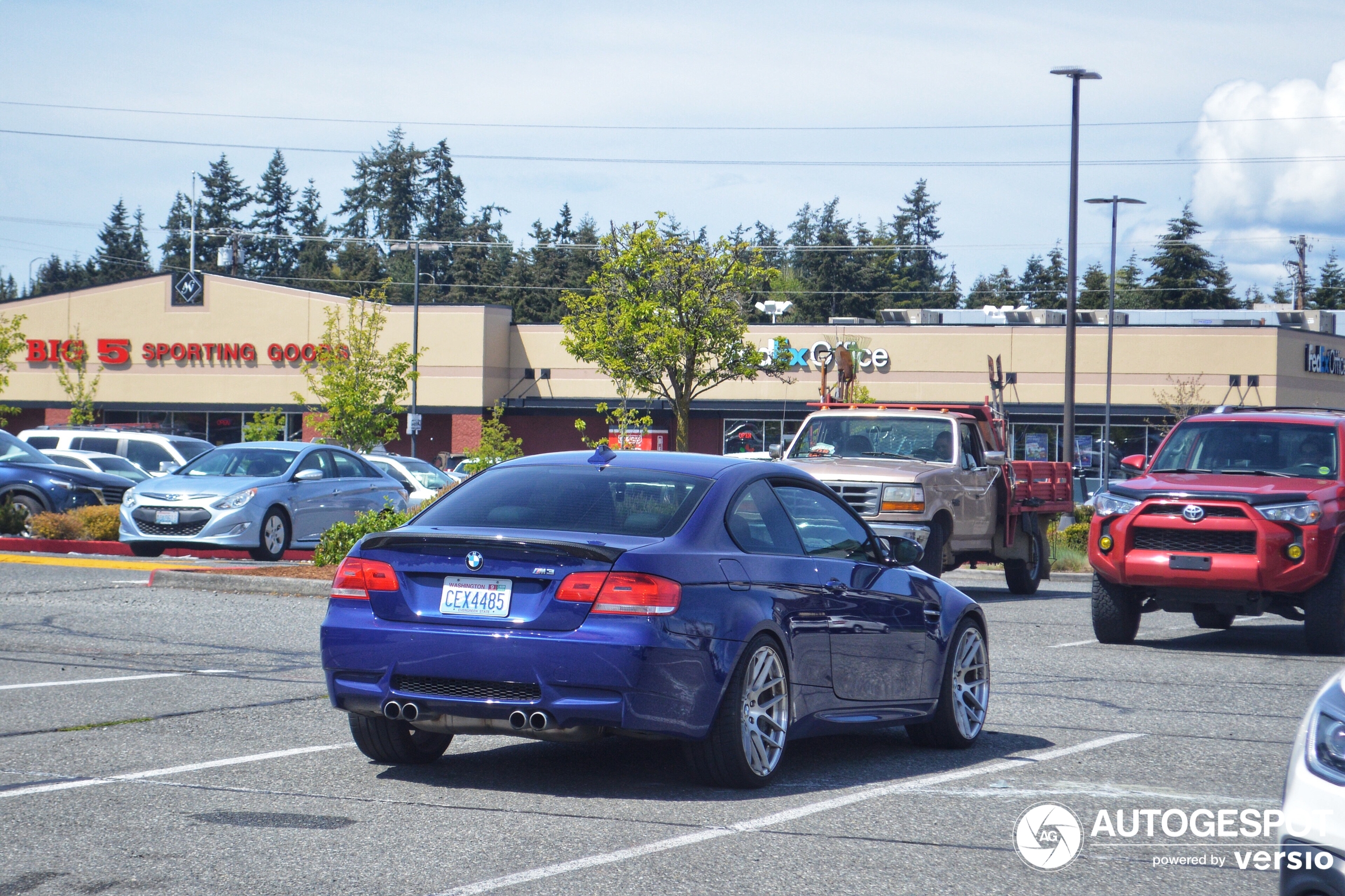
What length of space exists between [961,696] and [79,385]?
53671 mm

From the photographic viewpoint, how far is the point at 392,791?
6.66 m

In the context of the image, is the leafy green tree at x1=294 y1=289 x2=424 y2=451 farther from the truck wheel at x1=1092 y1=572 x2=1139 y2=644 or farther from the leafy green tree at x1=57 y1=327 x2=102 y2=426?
the truck wheel at x1=1092 y1=572 x2=1139 y2=644

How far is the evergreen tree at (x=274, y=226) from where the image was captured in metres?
130

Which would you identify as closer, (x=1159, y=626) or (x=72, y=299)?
(x=1159, y=626)

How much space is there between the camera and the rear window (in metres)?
6.79

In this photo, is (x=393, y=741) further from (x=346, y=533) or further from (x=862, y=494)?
(x=346, y=533)

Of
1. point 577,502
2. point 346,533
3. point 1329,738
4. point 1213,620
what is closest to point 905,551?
point 577,502

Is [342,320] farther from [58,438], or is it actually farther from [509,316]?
[58,438]

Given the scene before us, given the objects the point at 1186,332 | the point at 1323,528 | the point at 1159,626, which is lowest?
the point at 1159,626

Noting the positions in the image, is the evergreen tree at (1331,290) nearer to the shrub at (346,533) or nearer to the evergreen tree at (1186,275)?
the evergreen tree at (1186,275)

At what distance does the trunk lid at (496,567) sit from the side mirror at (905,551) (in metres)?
1.94

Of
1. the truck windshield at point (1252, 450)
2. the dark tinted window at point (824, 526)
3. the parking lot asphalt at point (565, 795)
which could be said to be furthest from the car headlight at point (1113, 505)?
the dark tinted window at point (824, 526)

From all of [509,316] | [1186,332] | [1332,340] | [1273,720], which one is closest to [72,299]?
[509,316]

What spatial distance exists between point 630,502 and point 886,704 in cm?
174
